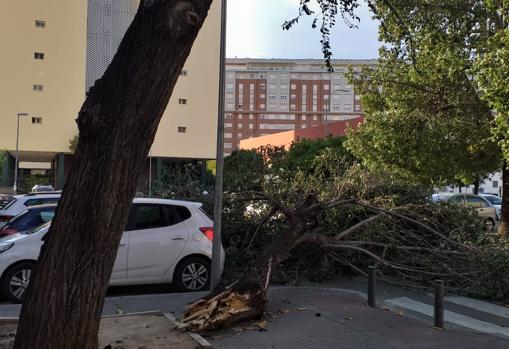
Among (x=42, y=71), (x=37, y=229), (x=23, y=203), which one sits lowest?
(x=37, y=229)

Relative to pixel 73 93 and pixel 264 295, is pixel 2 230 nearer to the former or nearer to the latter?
pixel 264 295

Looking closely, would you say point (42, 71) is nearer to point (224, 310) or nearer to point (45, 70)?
point (45, 70)

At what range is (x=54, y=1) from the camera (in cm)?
5597

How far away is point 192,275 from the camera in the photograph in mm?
9219

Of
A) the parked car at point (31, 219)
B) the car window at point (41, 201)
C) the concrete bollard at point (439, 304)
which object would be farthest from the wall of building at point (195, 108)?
the concrete bollard at point (439, 304)

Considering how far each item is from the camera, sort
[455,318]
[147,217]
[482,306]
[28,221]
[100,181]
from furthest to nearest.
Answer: [28,221]
[147,217]
[482,306]
[455,318]
[100,181]

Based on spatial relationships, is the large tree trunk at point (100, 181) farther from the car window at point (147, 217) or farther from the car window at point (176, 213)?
the car window at point (176, 213)

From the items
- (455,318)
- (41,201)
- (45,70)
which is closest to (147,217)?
(41,201)

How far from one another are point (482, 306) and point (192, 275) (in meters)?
4.50

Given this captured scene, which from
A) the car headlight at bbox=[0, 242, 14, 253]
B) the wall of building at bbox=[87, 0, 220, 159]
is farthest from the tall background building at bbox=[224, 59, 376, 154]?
the car headlight at bbox=[0, 242, 14, 253]

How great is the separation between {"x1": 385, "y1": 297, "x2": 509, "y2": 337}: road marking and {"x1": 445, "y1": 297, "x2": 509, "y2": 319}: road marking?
2.00ft

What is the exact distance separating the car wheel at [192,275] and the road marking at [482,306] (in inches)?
153

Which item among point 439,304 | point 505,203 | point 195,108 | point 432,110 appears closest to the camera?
point 439,304

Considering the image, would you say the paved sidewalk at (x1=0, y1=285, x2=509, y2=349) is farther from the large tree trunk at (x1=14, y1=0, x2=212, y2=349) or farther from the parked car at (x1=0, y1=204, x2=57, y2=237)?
the large tree trunk at (x1=14, y1=0, x2=212, y2=349)
